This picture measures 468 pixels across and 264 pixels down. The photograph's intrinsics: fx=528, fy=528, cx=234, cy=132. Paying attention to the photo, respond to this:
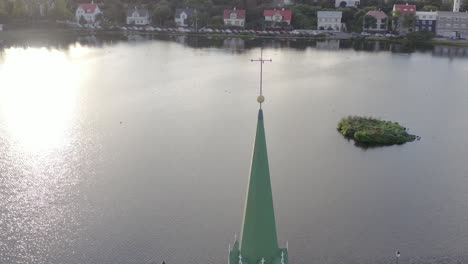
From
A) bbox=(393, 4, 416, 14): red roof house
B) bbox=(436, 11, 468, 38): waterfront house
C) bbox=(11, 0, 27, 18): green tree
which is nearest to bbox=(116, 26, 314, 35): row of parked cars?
bbox=(11, 0, 27, 18): green tree

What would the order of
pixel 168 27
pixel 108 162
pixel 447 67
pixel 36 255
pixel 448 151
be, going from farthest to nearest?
pixel 168 27, pixel 447 67, pixel 448 151, pixel 108 162, pixel 36 255

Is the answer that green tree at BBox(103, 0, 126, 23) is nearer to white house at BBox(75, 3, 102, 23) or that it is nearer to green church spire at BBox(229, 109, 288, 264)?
white house at BBox(75, 3, 102, 23)

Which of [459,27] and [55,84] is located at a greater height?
[459,27]

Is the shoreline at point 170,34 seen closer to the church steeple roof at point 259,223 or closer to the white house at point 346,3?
the white house at point 346,3

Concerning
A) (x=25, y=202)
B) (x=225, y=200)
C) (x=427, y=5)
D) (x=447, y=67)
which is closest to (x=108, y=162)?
(x=25, y=202)

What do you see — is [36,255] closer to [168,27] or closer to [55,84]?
[55,84]

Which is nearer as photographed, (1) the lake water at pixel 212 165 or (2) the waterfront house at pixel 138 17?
(1) the lake water at pixel 212 165

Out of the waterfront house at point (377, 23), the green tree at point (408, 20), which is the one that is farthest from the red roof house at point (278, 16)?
the green tree at point (408, 20)
